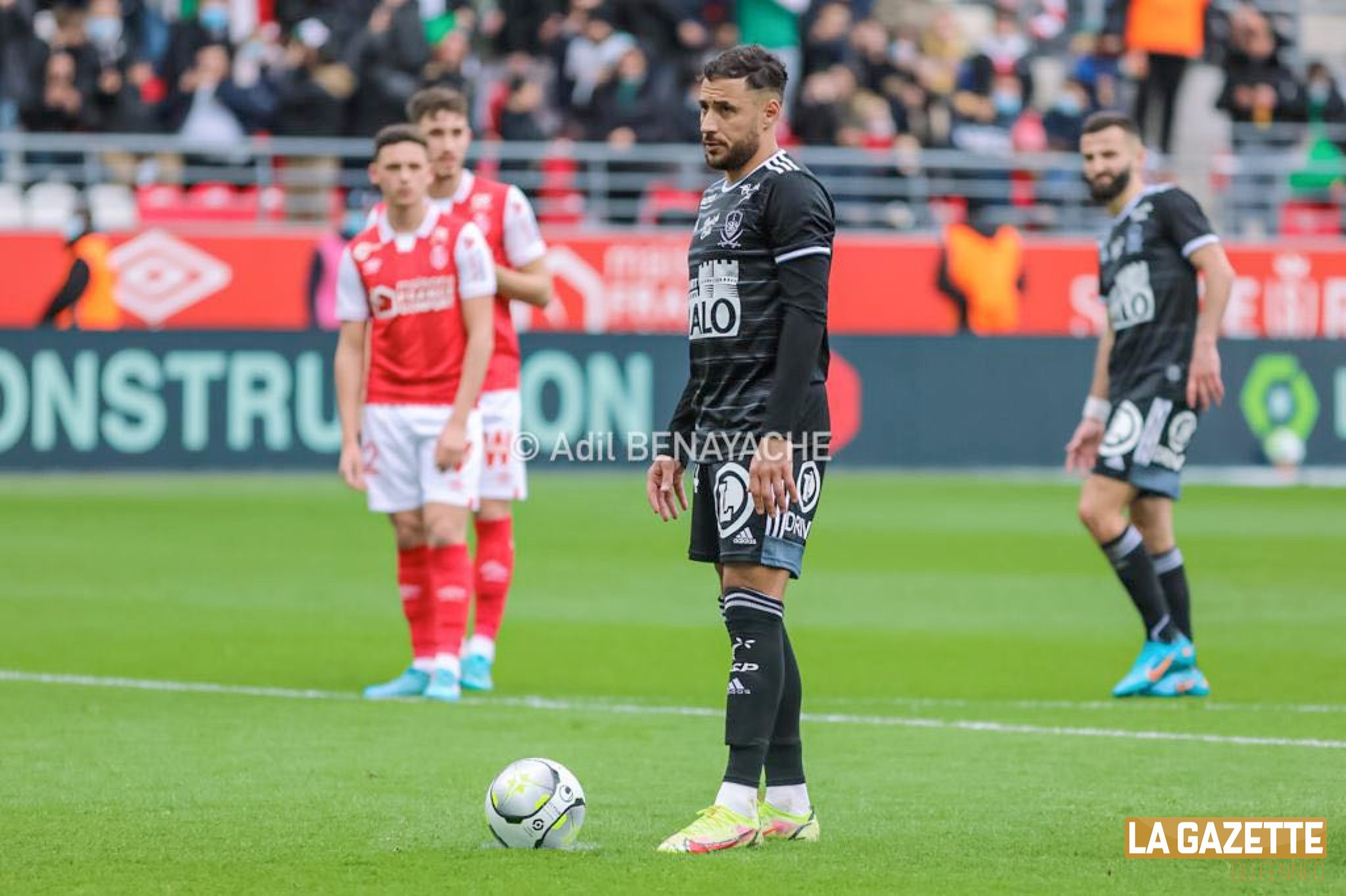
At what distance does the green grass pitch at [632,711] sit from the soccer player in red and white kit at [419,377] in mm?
442

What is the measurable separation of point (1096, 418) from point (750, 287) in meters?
4.35

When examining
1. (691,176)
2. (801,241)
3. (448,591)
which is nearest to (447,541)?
(448,591)

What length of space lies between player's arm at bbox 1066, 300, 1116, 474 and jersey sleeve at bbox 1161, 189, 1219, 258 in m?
0.50

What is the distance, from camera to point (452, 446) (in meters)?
9.39

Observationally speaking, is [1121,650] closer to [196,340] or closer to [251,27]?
[196,340]

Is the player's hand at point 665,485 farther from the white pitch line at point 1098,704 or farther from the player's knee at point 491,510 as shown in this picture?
the player's knee at point 491,510

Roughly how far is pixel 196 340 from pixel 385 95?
4.42 metres

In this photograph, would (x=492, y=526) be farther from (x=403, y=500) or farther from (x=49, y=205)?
(x=49, y=205)

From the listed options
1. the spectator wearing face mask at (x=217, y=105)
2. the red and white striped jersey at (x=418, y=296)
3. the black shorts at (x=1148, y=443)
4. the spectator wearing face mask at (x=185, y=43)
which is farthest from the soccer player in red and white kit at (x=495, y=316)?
the spectator wearing face mask at (x=185, y=43)

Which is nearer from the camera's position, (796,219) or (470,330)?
(796,219)

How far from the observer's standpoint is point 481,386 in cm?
977

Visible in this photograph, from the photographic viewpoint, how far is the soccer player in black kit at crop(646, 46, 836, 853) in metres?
6.14

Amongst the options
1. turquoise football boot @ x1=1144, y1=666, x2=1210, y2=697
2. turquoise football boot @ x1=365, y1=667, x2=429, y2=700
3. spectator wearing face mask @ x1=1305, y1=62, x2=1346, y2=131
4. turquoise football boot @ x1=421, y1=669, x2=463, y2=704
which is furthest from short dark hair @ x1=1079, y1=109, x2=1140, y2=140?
spectator wearing face mask @ x1=1305, y1=62, x2=1346, y2=131

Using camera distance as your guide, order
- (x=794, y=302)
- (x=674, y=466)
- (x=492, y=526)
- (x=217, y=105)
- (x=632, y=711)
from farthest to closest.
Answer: (x=217, y=105), (x=492, y=526), (x=632, y=711), (x=674, y=466), (x=794, y=302)
